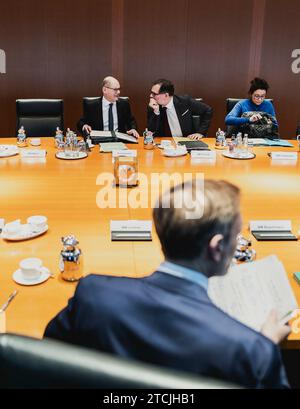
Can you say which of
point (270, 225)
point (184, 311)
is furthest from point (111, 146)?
point (184, 311)

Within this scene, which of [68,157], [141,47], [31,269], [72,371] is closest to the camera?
[72,371]

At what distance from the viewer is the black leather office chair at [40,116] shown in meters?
4.48

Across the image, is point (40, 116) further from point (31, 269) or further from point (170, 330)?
point (170, 330)

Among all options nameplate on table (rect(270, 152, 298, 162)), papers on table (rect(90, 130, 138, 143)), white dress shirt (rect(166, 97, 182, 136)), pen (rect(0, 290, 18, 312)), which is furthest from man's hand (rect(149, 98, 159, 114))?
pen (rect(0, 290, 18, 312))

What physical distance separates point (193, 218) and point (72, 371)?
0.54m

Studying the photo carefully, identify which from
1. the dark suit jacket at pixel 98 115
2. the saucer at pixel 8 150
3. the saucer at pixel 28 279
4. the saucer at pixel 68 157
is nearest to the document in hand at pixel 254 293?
the saucer at pixel 28 279

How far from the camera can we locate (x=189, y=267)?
1.29 m

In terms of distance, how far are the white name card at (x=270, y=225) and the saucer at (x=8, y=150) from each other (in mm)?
1995

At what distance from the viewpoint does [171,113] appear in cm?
450

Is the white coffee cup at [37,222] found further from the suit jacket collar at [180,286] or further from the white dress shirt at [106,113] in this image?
the white dress shirt at [106,113]

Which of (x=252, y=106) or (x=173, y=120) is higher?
(x=252, y=106)

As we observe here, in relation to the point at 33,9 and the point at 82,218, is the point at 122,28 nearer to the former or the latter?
the point at 33,9

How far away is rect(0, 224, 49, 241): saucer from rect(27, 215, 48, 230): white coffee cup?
16 mm
